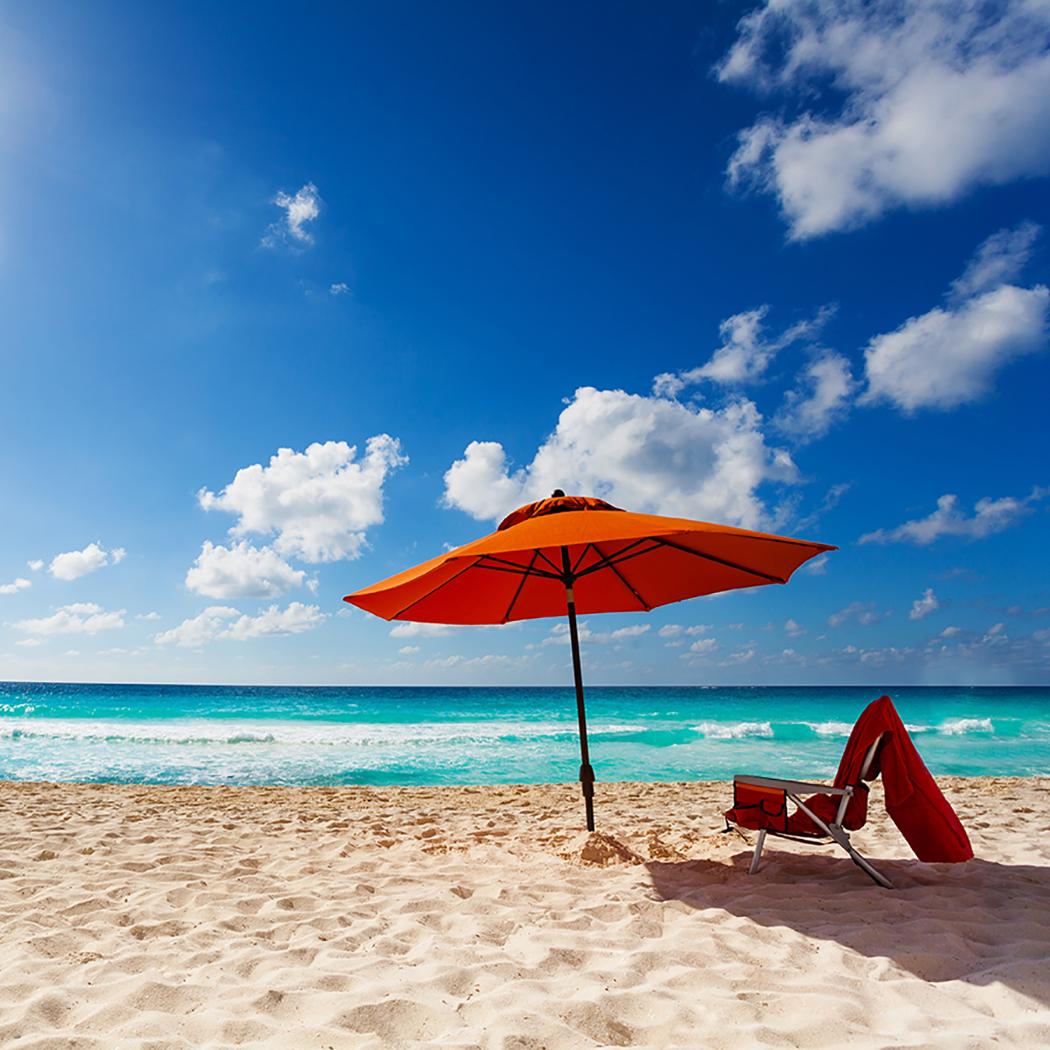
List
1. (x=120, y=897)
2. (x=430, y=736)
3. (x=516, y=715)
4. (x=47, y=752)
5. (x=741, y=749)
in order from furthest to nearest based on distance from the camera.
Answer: (x=516, y=715) → (x=430, y=736) → (x=741, y=749) → (x=47, y=752) → (x=120, y=897)

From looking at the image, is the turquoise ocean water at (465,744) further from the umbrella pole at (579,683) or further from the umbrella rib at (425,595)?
the umbrella rib at (425,595)

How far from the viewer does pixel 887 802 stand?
11.7ft

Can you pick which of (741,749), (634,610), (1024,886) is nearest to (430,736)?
(741,749)

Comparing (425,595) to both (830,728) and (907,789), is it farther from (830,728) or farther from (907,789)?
(830,728)

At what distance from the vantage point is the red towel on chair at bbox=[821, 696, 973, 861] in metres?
3.51

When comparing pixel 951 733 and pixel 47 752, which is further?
pixel 951 733

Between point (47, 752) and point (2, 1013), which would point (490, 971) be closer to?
point (2, 1013)

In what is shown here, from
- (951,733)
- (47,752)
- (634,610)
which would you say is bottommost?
(951,733)

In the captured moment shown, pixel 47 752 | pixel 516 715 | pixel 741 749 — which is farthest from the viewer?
pixel 516 715

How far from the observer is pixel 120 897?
3525mm

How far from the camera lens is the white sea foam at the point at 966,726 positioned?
2286 cm

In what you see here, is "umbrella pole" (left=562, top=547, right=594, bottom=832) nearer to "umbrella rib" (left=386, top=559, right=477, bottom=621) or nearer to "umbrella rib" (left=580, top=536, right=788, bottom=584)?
"umbrella rib" (left=580, top=536, right=788, bottom=584)

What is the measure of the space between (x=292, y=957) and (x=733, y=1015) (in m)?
1.81

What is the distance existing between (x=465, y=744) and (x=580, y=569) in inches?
547
